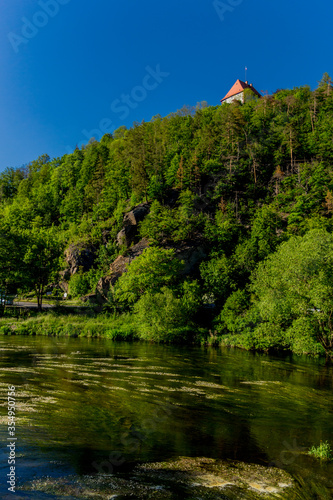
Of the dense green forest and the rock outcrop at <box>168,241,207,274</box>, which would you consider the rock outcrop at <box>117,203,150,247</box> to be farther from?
the rock outcrop at <box>168,241,207,274</box>

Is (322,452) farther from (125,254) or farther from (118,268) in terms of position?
(125,254)

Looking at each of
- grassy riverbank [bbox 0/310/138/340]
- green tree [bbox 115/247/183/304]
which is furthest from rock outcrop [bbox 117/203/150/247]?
grassy riverbank [bbox 0/310/138/340]

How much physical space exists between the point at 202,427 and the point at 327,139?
82.0 m

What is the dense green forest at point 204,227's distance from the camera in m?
30.7

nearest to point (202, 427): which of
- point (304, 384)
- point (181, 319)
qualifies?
point (304, 384)

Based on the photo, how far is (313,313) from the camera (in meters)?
26.8

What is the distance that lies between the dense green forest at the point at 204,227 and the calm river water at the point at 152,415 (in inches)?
455

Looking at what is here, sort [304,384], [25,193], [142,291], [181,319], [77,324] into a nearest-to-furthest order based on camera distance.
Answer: [304,384]
[181,319]
[77,324]
[142,291]
[25,193]

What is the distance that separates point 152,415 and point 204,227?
53.7 m

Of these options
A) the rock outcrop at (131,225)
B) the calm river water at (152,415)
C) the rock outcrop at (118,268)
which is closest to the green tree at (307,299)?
the calm river water at (152,415)

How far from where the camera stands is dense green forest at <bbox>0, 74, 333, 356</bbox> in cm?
3069

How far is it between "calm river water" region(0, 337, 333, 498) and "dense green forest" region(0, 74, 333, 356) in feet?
37.9

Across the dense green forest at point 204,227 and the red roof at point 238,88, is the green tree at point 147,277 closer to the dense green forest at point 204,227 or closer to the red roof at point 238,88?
the dense green forest at point 204,227

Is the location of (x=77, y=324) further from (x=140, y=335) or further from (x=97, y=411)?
(x=97, y=411)
